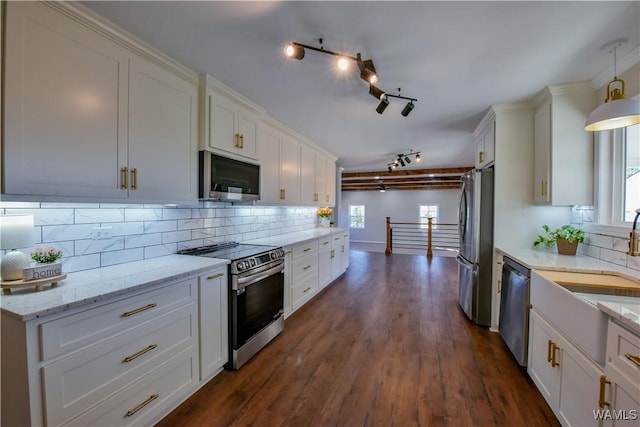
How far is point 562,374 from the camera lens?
5.24ft

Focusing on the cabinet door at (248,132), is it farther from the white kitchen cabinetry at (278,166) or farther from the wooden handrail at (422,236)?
the wooden handrail at (422,236)

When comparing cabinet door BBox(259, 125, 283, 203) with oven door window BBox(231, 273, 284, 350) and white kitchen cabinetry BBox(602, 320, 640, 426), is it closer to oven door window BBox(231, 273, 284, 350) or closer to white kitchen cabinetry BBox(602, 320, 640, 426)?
oven door window BBox(231, 273, 284, 350)

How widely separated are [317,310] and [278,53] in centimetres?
294

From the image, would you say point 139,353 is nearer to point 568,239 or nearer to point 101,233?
point 101,233

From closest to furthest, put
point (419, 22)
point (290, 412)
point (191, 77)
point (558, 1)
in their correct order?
1. point (558, 1)
2. point (419, 22)
3. point (290, 412)
4. point (191, 77)

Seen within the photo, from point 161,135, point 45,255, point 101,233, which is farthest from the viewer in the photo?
point 161,135

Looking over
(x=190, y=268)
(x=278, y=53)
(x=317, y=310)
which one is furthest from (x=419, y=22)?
(x=317, y=310)

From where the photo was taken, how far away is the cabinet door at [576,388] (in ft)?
4.30

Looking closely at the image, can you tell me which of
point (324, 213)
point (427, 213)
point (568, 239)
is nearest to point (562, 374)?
point (568, 239)

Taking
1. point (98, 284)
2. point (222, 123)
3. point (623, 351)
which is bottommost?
point (623, 351)

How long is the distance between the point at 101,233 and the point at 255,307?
132 centimetres

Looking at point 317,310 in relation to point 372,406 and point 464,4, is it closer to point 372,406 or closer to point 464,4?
point 372,406

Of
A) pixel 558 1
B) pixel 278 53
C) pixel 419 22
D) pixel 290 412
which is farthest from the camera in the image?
pixel 278 53

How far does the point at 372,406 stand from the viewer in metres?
1.83
